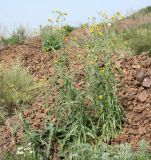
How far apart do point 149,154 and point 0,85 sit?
397cm

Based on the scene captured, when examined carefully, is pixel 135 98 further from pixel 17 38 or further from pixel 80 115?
pixel 17 38

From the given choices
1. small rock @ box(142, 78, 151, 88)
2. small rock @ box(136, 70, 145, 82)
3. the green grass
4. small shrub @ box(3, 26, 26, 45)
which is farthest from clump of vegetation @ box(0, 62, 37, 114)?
small shrub @ box(3, 26, 26, 45)

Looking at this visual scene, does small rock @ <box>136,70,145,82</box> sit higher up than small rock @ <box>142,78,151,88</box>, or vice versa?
small rock @ <box>136,70,145,82</box>

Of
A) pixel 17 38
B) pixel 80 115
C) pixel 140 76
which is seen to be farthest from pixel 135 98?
pixel 17 38

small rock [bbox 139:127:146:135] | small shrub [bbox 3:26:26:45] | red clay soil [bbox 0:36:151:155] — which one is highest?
small shrub [bbox 3:26:26:45]

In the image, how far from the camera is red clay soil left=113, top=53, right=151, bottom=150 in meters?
6.38

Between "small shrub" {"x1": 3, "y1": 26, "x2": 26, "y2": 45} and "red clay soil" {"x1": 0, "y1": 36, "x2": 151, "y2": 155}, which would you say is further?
"small shrub" {"x1": 3, "y1": 26, "x2": 26, "y2": 45}

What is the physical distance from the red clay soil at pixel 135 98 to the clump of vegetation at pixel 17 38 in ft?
27.7

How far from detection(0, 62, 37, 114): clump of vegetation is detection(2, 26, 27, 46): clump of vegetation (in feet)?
20.7

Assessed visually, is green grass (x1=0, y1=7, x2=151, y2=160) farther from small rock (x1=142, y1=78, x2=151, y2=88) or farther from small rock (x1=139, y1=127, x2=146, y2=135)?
small rock (x1=142, y1=78, x2=151, y2=88)

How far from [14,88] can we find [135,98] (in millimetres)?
2632

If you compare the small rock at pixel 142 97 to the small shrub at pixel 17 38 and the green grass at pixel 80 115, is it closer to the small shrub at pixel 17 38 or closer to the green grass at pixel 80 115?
the green grass at pixel 80 115

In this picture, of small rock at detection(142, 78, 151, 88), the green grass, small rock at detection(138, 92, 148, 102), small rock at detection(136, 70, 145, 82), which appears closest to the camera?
the green grass

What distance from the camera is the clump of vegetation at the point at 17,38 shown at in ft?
52.4
